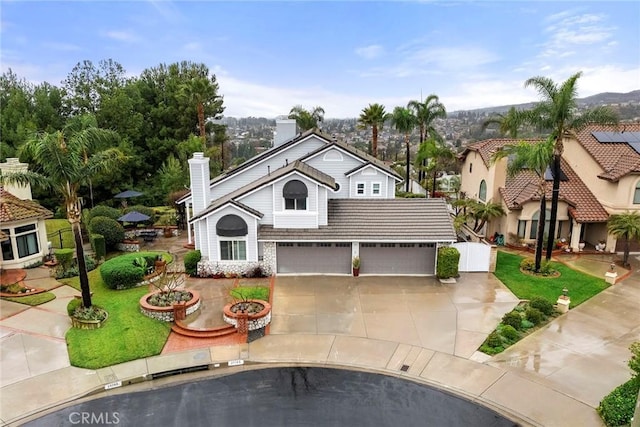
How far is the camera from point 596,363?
14.1 metres

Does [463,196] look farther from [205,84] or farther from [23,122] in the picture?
[23,122]

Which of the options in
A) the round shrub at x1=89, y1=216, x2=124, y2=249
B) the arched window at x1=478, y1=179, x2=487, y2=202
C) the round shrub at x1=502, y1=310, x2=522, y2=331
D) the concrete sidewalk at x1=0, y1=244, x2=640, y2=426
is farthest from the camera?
the arched window at x1=478, y1=179, x2=487, y2=202

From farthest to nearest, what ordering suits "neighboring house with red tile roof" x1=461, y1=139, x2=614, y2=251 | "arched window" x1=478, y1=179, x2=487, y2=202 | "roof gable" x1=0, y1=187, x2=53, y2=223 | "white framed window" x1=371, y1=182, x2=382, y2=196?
"arched window" x1=478, y1=179, x2=487, y2=202
"white framed window" x1=371, y1=182, x2=382, y2=196
"neighboring house with red tile roof" x1=461, y1=139, x2=614, y2=251
"roof gable" x1=0, y1=187, x2=53, y2=223

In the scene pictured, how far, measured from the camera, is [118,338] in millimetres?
15562

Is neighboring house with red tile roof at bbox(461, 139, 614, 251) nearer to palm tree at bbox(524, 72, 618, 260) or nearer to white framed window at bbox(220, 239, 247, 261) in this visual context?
palm tree at bbox(524, 72, 618, 260)

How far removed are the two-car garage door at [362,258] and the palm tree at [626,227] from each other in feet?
32.8

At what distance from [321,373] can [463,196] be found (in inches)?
987

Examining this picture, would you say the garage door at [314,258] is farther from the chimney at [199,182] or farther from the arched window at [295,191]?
the chimney at [199,182]

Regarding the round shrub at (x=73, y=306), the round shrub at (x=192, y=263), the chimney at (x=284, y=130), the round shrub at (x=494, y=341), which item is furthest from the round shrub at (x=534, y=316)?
the chimney at (x=284, y=130)

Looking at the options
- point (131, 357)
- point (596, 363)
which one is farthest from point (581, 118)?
point (131, 357)

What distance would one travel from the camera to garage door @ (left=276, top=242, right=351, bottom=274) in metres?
21.9

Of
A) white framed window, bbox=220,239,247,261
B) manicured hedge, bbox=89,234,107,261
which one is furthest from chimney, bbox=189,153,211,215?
manicured hedge, bbox=89,234,107,261
